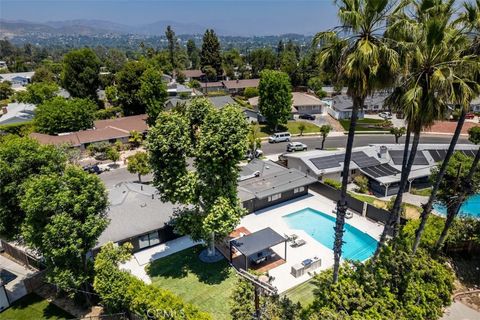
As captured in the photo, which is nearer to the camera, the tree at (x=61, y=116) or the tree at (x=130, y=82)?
the tree at (x=61, y=116)

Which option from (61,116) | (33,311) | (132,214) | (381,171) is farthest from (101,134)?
(381,171)

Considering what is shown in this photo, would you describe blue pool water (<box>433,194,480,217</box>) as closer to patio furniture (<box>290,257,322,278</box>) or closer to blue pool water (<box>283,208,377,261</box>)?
blue pool water (<box>283,208,377,261</box>)

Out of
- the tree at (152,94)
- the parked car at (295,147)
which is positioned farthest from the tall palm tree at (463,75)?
the tree at (152,94)

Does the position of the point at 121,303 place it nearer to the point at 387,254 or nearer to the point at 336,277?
the point at 336,277

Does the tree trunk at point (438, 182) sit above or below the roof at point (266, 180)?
above

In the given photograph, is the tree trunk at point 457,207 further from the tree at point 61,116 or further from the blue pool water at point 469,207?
the tree at point 61,116

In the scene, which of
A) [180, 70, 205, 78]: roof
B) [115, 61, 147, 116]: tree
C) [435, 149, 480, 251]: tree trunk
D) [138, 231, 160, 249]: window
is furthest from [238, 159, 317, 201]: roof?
[180, 70, 205, 78]: roof

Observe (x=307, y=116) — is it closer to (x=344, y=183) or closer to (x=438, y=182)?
(x=438, y=182)

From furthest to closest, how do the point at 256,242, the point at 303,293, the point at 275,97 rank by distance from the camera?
the point at 275,97 → the point at 256,242 → the point at 303,293
